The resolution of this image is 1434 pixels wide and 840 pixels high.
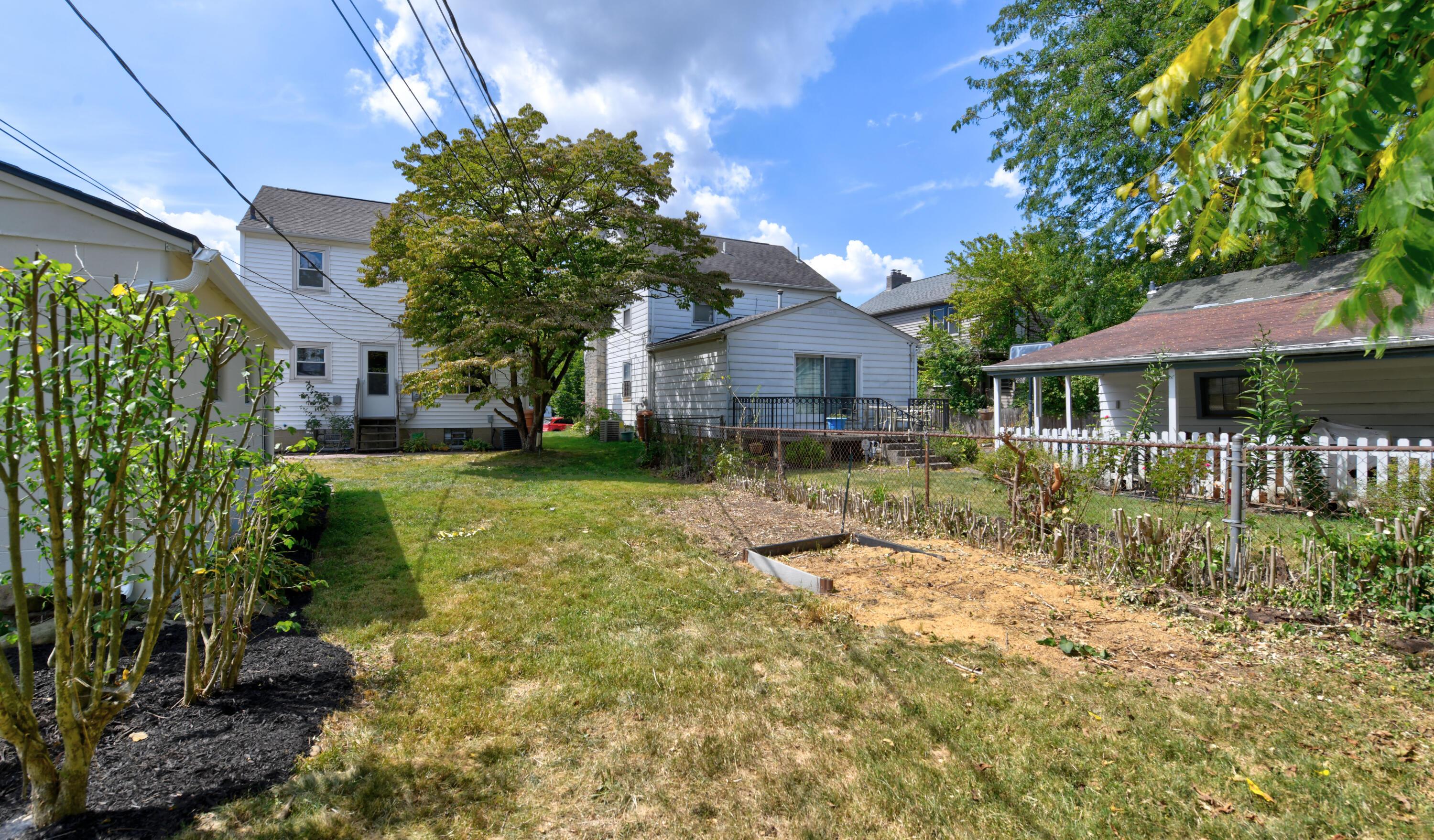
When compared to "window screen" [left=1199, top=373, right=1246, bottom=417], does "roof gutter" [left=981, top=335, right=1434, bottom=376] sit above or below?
above

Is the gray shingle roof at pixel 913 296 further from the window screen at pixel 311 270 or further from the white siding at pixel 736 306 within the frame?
the window screen at pixel 311 270

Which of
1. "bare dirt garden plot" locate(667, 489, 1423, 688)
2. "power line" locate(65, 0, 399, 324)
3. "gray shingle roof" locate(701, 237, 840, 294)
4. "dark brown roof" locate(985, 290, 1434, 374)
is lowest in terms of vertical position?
"bare dirt garden plot" locate(667, 489, 1423, 688)

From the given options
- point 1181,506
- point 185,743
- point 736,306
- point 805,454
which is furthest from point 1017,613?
point 736,306

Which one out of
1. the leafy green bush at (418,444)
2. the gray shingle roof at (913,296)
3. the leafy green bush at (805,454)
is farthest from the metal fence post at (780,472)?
the gray shingle roof at (913,296)

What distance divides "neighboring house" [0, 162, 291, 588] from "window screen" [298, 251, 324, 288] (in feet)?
49.7

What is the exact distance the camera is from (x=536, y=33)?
6.70 metres

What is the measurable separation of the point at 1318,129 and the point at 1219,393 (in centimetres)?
1264

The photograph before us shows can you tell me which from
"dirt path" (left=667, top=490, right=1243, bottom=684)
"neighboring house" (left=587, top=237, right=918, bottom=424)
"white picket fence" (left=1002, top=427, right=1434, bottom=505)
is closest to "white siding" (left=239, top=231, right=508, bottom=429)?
"neighboring house" (left=587, top=237, right=918, bottom=424)

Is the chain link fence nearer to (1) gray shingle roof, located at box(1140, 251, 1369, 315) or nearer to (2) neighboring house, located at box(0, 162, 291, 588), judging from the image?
(1) gray shingle roof, located at box(1140, 251, 1369, 315)

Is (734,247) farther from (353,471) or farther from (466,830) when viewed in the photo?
(466,830)

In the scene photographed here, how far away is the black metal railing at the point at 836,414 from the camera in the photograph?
1628 cm

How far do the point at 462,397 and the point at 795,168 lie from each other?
1242 centimetres

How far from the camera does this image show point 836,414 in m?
17.2

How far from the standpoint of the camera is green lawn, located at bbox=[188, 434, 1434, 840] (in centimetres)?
244
